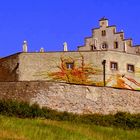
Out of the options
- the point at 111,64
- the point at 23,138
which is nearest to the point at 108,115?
the point at 111,64

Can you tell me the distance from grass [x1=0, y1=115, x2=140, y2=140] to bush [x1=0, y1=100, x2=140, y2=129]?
269 cm

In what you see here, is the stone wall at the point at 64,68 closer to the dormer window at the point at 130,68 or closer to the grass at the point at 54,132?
the dormer window at the point at 130,68

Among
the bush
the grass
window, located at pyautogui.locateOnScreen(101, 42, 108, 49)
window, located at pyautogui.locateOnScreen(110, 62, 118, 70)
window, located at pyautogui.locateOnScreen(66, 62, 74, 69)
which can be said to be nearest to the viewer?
the grass

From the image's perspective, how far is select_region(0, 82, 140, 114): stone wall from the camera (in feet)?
164

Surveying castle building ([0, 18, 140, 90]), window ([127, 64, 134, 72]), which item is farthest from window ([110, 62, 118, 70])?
window ([127, 64, 134, 72])

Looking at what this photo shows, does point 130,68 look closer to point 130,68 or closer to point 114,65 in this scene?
point 130,68

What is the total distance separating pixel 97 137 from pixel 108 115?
11.8 meters

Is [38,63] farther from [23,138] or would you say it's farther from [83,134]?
[23,138]

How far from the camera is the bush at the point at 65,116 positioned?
1836 inches

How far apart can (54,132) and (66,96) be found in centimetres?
1334

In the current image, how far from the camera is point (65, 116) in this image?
157 feet

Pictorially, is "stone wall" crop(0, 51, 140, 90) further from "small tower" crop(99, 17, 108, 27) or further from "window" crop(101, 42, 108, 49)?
"small tower" crop(99, 17, 108, 27)

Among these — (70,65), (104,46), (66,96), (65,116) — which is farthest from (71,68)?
(104,46)

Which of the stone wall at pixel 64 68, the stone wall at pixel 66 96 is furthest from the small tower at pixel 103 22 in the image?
the stone wall at pixel 66 96
